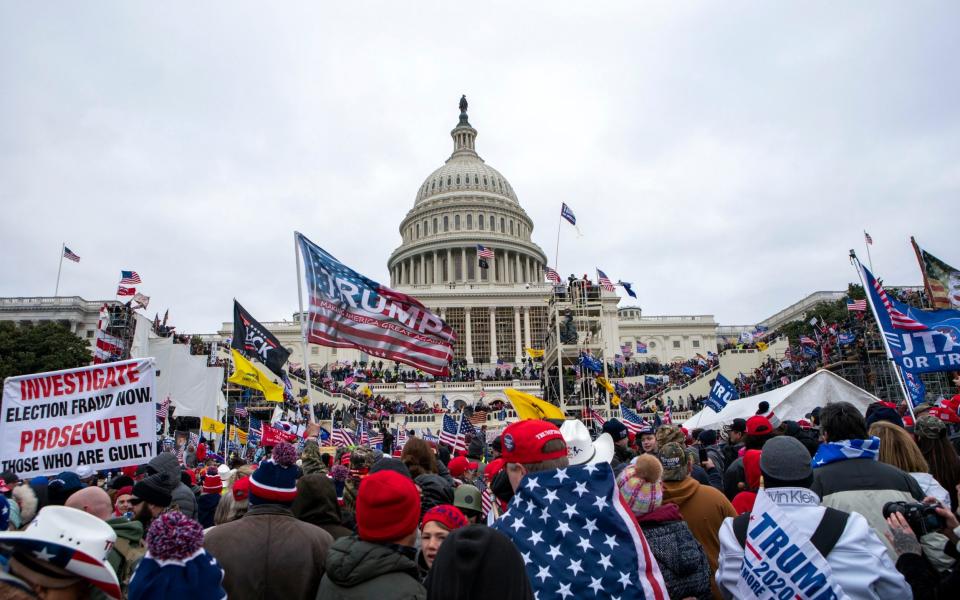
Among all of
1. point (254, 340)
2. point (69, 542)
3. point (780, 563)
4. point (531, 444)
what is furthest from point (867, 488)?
point (254, 340)

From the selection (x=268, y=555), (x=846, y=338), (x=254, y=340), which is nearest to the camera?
(x=268, y=555)

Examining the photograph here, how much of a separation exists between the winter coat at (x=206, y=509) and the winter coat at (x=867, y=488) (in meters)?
5.92

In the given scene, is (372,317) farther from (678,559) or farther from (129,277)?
(129,277)

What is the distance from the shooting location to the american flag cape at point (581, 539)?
10.6ft

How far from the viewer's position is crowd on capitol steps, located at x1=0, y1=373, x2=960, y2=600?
2.65 m

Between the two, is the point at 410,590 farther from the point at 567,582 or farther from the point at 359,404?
the point at 359,404

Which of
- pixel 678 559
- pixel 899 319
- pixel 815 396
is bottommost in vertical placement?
pixel 678 559

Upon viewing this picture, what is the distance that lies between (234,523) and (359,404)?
133 feet

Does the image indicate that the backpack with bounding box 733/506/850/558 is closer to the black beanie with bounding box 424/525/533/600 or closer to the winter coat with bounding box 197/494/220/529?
the black beanie with bounding box 424/525/533/600

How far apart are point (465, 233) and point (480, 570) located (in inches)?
3456

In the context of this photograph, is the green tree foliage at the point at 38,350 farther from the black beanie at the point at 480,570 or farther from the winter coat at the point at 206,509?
the black beanie at the point at 480,570

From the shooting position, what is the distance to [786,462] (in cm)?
353

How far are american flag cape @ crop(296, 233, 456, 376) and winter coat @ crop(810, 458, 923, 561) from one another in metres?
8.04

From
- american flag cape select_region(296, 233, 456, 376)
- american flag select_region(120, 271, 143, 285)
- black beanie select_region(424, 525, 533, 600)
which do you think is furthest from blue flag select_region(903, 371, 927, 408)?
american flag select_region(120, 271, 143, 285)
